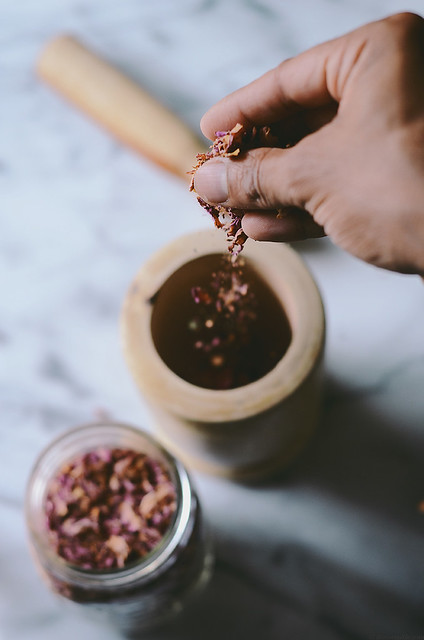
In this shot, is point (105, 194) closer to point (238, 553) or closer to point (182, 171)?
point (182, 171)

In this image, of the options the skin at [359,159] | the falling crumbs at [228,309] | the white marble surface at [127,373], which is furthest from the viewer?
the white marble surface at [127,373]

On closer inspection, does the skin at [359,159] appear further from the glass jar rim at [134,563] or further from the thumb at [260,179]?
the glass jar rim at [134,563]

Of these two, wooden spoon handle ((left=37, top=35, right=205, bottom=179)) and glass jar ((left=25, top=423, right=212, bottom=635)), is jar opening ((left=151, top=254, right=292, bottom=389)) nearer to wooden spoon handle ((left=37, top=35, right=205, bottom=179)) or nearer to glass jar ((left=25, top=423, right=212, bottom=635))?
glass jar ((left=25, top=423, right=212, bottom=635))

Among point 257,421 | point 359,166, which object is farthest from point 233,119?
point 257,421

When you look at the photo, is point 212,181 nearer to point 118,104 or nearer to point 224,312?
point 224,312

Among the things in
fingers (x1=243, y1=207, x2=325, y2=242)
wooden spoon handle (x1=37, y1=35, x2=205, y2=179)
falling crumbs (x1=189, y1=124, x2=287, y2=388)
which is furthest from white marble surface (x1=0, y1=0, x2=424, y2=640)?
fingers (x1=243, y1=207, x2=325, y2=242)

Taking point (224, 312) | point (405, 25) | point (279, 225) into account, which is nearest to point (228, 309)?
point (224, 312)

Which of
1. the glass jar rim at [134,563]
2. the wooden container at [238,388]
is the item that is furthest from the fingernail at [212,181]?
the glass jar rim at [134,563]
